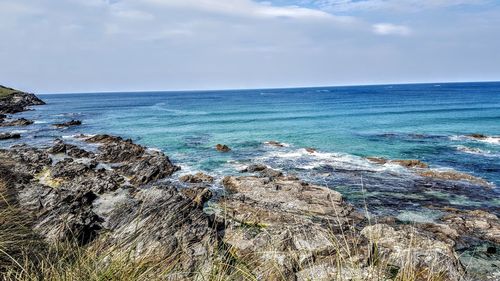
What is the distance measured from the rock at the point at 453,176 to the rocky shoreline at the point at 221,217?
125 millimetres

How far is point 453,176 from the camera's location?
2473cm

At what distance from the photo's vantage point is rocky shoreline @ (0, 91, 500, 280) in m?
8.23

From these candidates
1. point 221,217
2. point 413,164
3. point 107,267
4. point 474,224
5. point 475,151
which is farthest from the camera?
point 475,151

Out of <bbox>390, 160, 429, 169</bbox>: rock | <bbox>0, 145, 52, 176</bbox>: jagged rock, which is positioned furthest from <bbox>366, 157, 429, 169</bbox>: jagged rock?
<bbox>0, 145, 52, 176</bbox>: jagged rock

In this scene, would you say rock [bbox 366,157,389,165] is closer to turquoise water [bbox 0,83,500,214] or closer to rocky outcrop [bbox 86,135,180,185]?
turquoise water [bbox 0,83,500,214]

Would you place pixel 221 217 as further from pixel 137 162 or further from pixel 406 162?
pixel 406 162

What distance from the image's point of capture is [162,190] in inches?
684

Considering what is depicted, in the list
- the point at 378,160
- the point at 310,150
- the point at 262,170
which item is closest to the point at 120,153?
the point at 262,170

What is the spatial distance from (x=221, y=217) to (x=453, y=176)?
17988mm

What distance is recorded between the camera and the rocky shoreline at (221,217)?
8.23 m

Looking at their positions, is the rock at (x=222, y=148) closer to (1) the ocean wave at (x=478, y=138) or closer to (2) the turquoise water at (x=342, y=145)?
(2) the turquoise water at (x=342, y=145)

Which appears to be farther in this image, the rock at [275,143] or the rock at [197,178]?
the rock at [275,143]

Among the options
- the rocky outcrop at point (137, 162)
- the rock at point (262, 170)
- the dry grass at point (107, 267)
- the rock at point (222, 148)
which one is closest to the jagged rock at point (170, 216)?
Answer: the dry grass at point (107, 267)

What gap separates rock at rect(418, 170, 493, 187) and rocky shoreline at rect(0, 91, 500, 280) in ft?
0.41
